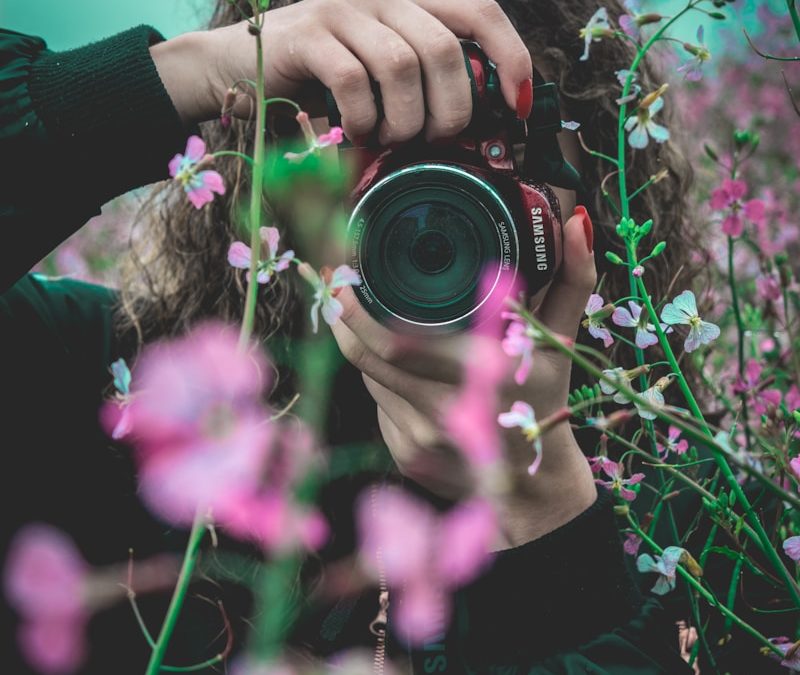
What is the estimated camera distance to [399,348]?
58 cm

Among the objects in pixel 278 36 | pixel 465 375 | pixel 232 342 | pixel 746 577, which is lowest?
pixel 746 577

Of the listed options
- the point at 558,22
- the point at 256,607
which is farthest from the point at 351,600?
the point at 558,22

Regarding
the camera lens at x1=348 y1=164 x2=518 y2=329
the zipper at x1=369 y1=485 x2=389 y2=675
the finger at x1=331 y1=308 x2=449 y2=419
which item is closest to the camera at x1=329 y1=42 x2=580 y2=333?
the camera lens at x1=348 y1=164 x2=518 y2=329

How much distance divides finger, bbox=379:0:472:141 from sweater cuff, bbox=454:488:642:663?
331mm

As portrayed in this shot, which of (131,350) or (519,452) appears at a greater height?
(519,452)

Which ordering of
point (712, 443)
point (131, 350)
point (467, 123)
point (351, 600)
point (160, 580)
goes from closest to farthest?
point (712, 443) < point (467, 123) < point (351, 600) < point (160, 580) < point (131, 350)

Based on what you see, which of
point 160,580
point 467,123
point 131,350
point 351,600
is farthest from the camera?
point 131,350

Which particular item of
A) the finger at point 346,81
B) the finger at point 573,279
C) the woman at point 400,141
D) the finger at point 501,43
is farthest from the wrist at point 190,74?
the finger at point 573,279

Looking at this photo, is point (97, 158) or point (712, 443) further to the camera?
point (97, 158)

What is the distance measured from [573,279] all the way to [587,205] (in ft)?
0.88

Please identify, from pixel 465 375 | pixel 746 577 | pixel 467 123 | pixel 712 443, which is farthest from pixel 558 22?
pixel 712 443

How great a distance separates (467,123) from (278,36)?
167 mm

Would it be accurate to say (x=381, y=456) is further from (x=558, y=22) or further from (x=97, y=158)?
(x=558, y=22)

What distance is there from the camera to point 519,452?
0.61 meters
